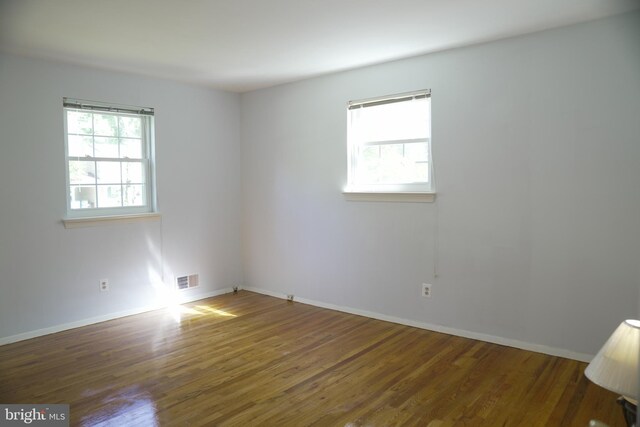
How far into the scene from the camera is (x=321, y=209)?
4.79 m

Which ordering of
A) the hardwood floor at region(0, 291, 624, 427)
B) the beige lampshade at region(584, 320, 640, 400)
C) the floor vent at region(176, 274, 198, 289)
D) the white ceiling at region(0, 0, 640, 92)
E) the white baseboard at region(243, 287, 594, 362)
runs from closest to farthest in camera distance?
1. the beige lampshade at region(584, 320, 640, 400)
2. the hardwood floor at region(0, 291, 624, 427)
3. the white ceiling at region(0, 0, 640, 92)
4. the white baseboard at region(243, 287, 594, 362)
5. the floor vent at region(176, 274, 198, 289)

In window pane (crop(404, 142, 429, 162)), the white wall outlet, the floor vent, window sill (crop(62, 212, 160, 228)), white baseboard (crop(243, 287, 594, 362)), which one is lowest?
white baseboard (crop(243, 287, 594, 362))

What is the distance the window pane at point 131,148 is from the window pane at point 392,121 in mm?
2225

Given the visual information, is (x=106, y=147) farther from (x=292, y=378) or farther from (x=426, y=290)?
(x=426, y=290)

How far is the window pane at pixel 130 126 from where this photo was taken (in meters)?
4.55

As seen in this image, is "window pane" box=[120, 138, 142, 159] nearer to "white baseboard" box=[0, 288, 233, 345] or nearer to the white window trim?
"white baseboard" box=[0, 288, 233, 345]

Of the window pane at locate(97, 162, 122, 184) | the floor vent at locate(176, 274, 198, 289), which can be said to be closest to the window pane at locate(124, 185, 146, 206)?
the window pane at locate(97, 162, 122, 184)

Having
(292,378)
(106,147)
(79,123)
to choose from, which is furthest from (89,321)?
(292,378)

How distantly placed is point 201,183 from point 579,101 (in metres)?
3.78

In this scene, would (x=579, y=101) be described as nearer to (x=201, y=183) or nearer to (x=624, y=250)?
(x=624, y=250)

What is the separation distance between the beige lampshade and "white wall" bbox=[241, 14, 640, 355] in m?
1.87

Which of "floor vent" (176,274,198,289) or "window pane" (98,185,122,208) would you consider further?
"floor vent" (176,274,198,289)

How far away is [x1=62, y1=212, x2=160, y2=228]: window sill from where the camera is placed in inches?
162

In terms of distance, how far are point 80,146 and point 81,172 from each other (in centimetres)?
24
